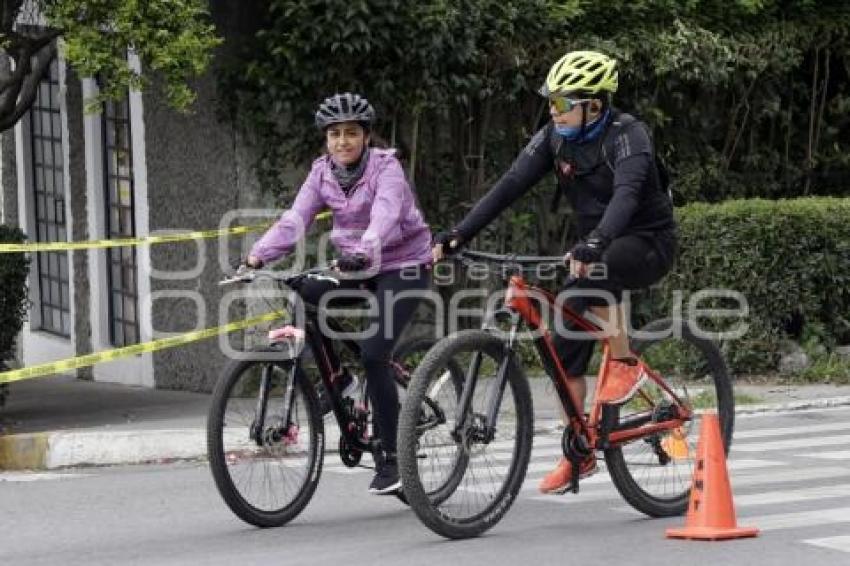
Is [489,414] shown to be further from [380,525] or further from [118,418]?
[118,418]

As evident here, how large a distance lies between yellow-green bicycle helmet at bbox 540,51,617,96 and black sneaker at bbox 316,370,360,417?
154 centimetres

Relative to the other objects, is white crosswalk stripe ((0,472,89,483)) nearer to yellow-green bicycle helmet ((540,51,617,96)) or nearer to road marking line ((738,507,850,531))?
yellow-green bicycle helmet ((540,51,617,96))

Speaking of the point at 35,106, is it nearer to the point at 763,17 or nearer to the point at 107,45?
the point at 107,45

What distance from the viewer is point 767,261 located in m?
13.3

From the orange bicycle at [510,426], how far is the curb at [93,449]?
2.73 meters

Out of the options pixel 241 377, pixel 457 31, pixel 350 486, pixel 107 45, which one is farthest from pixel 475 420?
pixel 457 31

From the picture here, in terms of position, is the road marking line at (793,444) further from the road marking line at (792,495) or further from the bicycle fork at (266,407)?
the bicycle fork at (266,407)

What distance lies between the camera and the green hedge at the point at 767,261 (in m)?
13.3

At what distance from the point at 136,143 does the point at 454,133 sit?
7.58 feet

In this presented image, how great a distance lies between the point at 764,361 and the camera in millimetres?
13391

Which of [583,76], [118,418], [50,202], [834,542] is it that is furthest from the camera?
[50,202]

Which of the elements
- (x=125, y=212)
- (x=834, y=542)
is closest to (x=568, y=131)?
(x=834, y=542)

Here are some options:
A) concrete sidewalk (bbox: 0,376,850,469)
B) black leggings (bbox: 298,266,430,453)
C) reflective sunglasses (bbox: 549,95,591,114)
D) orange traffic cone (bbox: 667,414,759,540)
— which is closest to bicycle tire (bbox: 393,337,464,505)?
black leggings (bbox: 298,266,430,453)

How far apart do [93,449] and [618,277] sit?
4001 millimetres
